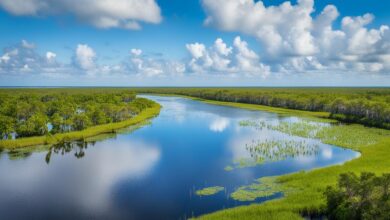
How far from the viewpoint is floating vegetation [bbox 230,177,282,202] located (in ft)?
92.4

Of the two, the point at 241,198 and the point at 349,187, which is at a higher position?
the point at 349,187

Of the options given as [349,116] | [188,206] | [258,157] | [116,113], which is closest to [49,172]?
[188,206]

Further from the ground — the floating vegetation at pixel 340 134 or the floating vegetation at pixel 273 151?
the floating vegetation at pixel 340 134

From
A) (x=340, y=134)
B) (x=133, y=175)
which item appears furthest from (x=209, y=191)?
(x=340, y=134)

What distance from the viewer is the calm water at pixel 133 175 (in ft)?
86.1

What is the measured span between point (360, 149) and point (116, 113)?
59071 millimetres

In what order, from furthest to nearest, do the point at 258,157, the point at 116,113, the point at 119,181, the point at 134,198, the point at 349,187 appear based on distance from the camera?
the point at 116,113 < the point at 258,157 < the point at 119,181 < the point at 134,198 < the point at 349,187

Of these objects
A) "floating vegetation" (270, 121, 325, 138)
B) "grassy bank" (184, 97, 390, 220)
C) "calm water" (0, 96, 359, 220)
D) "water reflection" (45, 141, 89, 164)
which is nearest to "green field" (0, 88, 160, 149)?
"water reflection" (45, 141, 89, 164)

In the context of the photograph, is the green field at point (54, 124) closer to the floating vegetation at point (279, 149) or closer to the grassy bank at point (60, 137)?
the grassy bank at point (60, 137)

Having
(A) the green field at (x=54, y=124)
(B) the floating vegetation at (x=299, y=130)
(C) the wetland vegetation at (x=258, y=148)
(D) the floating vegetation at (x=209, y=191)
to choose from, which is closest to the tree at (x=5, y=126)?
(A) the green field at (x=54, y=124)

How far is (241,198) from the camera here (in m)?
27.9

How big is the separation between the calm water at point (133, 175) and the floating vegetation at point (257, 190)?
102 centimetres

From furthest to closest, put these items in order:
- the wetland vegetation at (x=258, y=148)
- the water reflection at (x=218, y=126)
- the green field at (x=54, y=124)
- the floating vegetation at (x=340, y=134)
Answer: the water reflection at (x=218, y=126) → the floating vegetation at (x=340, y=134) → the green field at (x=54, y=124) → the wetland vegetation at (x=258, y=148)

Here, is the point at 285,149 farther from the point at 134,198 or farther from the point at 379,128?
the point at 379,128
